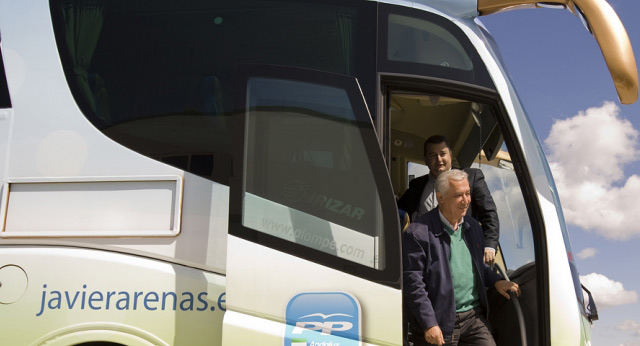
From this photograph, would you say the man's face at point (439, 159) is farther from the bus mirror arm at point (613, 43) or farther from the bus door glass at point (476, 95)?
the bus mirror arm at point (613, 43)

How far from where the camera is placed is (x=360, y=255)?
12.1 ft

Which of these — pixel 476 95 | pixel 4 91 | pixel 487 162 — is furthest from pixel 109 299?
pixel 487 162

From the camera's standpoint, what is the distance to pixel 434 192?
4.68 m

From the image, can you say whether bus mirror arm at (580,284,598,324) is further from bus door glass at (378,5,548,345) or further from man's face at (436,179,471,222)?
man's face at (436,179,471,222)

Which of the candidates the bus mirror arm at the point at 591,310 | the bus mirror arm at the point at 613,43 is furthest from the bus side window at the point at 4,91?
the bus mirror arm at the point at 591,310

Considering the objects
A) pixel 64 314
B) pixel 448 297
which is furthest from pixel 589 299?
pixel 64 314

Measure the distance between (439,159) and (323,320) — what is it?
61.3 inches

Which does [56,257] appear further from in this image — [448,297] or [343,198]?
[448,297]

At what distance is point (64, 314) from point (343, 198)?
175cm

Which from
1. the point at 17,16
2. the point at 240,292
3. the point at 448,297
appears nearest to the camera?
the point at 240,292

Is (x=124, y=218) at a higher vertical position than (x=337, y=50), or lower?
lower

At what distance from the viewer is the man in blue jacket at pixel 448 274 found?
12.6 ft

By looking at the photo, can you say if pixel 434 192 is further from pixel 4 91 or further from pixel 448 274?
pixel 4 91

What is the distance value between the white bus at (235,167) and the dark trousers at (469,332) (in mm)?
309
